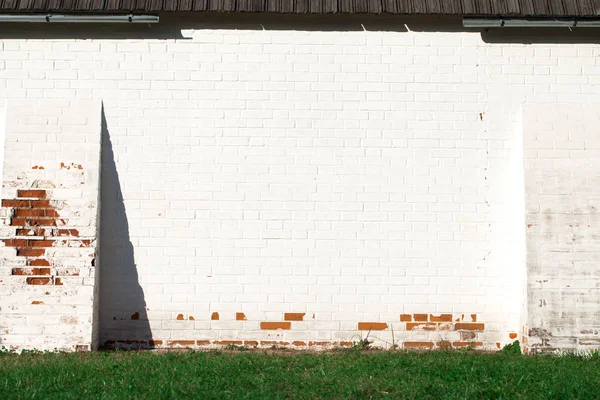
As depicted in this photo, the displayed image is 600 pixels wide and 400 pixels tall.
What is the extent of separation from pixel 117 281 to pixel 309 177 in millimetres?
2500

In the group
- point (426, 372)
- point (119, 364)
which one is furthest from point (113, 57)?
point (426, 372)

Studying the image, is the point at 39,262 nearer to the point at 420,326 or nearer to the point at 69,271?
the point at 69,271

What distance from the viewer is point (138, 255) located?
816cm

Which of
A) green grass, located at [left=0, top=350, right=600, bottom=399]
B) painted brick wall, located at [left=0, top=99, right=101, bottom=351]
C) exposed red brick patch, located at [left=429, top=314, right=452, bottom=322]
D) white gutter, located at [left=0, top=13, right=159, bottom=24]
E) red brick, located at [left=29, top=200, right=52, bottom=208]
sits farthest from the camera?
exposed red brick patch, located at [left=429, top=314, right=452, bottom=322]

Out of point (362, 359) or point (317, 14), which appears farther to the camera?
point (317, 14)

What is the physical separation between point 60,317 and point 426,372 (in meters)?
3.92

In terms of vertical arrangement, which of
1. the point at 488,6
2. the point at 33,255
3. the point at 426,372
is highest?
the point at 488,6

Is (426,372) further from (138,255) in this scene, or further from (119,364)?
(138,255)

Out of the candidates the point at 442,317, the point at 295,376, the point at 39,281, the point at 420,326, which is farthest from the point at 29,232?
the point at 442,317

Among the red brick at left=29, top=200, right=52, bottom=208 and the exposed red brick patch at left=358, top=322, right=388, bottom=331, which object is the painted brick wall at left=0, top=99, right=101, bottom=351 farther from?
the exposed red brick patch at left=358, top=322, right=388, bottom=331

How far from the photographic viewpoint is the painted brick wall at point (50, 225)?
25.1ft

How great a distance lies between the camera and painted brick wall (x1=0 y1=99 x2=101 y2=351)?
25.1ft

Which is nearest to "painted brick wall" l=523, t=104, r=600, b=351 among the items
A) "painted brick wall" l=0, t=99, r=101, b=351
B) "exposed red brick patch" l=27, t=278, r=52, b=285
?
"painted brick wall" l=0, t=99, r=101, b=351

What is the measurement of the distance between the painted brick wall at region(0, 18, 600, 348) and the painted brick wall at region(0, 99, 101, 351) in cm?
28
